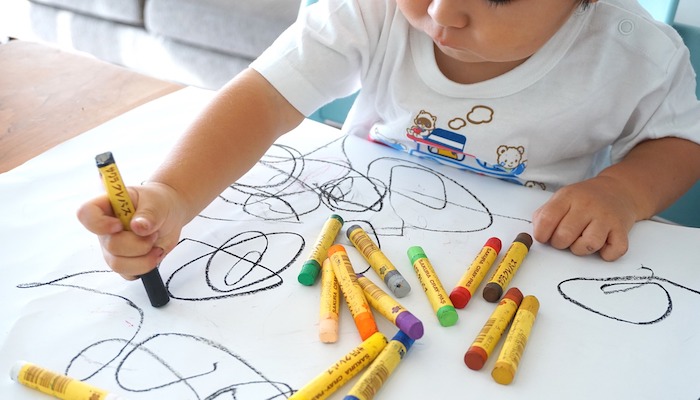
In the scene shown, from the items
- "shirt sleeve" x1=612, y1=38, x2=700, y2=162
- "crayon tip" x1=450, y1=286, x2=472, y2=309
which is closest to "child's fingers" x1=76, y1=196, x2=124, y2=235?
"crayon tip" x1=450, y1=286, x2=472, y2=309

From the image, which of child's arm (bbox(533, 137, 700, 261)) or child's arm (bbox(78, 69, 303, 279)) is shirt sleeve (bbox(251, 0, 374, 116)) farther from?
child's arm (bbox(533, 137, 700, 261))

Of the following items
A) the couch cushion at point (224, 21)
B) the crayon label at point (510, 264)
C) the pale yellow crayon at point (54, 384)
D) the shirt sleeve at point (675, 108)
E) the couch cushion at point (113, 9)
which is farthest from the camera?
the couch cushion at point (113, 9)

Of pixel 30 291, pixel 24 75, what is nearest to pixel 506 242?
pixel 30 291

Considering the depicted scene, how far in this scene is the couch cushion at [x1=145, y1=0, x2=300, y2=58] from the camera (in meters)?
1.40

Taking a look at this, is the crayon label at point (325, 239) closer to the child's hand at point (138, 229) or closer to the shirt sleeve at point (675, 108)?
the child's hand at point (138, 229)

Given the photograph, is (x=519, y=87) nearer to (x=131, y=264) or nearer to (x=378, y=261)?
(x=378, y=261)

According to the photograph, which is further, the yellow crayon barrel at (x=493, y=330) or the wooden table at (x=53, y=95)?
the wooden table at (x=53, y=95)

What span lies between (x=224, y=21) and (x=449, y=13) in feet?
3.55

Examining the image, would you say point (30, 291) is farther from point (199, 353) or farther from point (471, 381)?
point (471, 381)

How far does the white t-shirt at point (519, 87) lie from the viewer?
61 cm

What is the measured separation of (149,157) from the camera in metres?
0.63

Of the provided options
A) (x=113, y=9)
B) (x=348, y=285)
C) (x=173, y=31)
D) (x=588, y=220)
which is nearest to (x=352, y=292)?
(x=348, y=285)

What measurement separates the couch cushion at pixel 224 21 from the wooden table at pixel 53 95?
24.9 inches

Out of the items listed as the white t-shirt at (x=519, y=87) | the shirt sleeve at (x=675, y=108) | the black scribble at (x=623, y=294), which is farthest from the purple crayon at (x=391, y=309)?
the shirt sleeve at (x=675, y=108)
